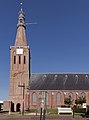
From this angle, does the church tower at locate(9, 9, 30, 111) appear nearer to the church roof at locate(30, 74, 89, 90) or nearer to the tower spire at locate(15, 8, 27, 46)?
the tower spire at locate(15, 8, 27, 46)

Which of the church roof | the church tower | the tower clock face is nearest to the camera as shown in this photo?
the church tower

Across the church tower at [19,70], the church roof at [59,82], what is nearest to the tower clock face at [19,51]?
the church tower at [19,70]

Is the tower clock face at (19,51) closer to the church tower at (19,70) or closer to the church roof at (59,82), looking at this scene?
the church tower at (19,70)

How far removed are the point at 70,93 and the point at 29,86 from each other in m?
11.3

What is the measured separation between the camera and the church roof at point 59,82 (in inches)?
3105

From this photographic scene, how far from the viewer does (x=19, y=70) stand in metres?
78.9

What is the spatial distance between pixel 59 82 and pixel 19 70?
37.5 ft

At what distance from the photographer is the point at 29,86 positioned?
78875mm

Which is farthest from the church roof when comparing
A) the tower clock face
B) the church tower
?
the tower clock face

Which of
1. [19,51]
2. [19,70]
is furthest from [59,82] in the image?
[19,51]

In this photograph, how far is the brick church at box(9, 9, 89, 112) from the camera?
77.8 metres

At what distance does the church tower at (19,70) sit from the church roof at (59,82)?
2.87 m

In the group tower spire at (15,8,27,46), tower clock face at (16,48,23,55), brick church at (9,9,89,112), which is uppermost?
tower spire at (15,8,27,46)

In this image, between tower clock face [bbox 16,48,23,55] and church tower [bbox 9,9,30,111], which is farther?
tower clock face [bbox 16,48,23,55]
